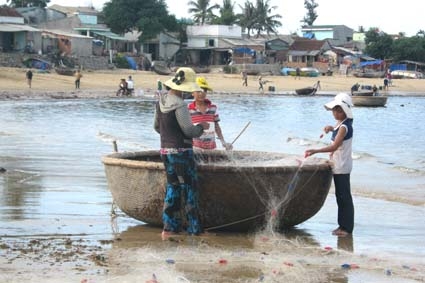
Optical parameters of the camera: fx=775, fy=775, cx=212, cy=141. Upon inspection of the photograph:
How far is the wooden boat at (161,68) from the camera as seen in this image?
2454 inches

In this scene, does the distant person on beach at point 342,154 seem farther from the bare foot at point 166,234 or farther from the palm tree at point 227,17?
the palm tree at point 227,17

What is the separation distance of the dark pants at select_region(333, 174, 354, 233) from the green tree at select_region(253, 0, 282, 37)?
80883mm

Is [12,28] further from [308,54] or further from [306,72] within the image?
[308,54]

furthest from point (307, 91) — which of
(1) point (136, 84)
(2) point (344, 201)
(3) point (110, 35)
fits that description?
(2) point (344, 201)

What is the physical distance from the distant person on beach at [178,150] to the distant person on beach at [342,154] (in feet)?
3.96

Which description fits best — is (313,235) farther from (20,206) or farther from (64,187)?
(64,187)

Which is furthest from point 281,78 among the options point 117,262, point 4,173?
point 117,262

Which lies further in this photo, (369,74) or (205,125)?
(369,74)

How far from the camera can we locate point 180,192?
23.1 feet

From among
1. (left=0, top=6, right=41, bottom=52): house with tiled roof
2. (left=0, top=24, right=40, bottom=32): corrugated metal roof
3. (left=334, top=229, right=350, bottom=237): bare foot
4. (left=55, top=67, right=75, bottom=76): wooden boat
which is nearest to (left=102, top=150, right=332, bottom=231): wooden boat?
(left=334, top=229, right=350, bottom=237): bare foot

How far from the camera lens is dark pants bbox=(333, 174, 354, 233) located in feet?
24.6

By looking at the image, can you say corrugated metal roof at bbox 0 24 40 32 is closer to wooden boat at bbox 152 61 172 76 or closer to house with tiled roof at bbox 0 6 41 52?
house with tiled roof at bbox 0 6 41 52

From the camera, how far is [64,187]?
1023 cm

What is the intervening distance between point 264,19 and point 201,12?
7.39 meters
